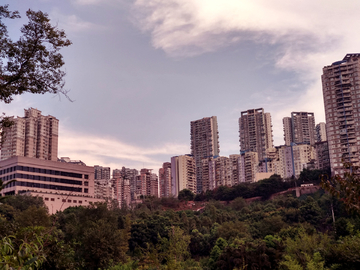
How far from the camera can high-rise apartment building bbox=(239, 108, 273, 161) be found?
122750 mm

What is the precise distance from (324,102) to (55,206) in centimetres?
5432

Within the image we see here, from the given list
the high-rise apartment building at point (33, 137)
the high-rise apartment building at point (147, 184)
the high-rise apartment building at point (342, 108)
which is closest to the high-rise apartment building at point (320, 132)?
the high-rise apartment building at point (147, 184)

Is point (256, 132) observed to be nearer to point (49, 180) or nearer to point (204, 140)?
point (204, 140)

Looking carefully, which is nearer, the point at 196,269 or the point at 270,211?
the point at 196,269

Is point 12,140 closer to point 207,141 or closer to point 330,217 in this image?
Result: point 207,141

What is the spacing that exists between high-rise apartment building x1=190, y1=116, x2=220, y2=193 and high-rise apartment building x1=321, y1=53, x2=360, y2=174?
55087 mm

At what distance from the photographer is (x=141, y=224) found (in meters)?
47.1

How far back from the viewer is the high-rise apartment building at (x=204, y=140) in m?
126

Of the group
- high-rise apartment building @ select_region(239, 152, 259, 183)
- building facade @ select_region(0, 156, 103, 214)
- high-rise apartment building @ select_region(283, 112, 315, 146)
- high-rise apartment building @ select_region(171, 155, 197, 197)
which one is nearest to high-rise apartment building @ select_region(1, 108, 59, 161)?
building facade @ select_region(0, 156, 103, 214)

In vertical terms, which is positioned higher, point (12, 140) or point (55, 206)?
point (12, 140)

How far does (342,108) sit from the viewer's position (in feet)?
237

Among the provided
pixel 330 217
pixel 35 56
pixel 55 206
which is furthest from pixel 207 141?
pixel 35 56

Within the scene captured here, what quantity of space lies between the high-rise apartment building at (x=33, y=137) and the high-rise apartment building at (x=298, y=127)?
264 ft

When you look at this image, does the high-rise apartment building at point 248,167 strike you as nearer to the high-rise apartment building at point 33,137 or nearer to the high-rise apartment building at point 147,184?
the high-rise apartment building at point 147,184
